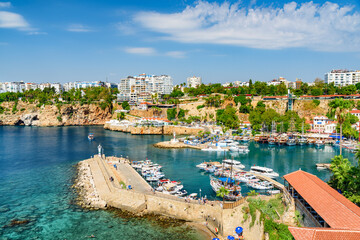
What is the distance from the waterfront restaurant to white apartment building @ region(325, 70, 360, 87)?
13756cm

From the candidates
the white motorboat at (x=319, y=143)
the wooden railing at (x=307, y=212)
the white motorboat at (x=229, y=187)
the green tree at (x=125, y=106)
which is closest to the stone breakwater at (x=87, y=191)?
the white motorboat at (x=229, y=187)

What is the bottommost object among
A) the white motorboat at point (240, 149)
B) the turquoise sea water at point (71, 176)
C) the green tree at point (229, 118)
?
the turquoise sea water at point (71, 176)

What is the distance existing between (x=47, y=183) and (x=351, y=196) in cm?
3678

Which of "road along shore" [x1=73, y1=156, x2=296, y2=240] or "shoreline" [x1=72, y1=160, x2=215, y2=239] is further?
"shoreline" [x1=72, y1=160, x2=215, y2=239]

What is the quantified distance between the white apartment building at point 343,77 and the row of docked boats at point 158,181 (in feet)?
422

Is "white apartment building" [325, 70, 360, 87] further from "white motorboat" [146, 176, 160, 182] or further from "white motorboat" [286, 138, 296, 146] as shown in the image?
"white motorboat" [146, 176, 160, 182]

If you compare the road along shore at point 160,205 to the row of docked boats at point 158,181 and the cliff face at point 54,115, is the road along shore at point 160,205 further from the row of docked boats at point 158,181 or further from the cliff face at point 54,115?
the cliff face at point 54,115

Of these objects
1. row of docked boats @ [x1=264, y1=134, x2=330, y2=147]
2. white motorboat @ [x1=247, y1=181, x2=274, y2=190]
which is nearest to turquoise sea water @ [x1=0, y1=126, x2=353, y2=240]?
row of docked boats @ [x1=264, y1=134, x2=330, y2=147]

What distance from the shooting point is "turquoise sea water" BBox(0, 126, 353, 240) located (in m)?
24.1

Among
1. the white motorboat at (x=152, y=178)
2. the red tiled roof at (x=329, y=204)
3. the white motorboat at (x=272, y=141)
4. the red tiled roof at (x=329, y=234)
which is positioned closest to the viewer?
the red tiled roof at (x=329, y=234)

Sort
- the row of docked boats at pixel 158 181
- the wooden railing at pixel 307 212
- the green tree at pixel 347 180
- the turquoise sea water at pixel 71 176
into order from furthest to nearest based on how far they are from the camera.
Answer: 1. the row of docked boats at pixel 158 181
2. the turquoise sea water at pixel 71 176
3. the green tree at pixel 347 180
4. the wooden railing at pixel 307 212

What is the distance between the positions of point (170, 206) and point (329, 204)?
49.2 feet

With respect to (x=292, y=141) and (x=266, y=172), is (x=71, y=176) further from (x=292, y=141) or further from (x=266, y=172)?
(x=292, y=141)

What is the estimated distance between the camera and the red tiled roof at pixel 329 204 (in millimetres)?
14109
